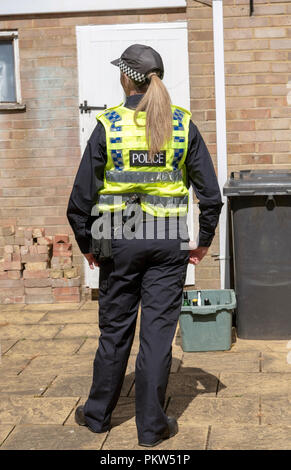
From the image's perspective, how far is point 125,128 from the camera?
3625 millimetres

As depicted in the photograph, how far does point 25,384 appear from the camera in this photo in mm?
4789

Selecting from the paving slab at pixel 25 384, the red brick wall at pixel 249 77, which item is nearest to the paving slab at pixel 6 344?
the paving slab at pixel 25 384

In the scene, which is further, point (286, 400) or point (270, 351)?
point (270, 351)

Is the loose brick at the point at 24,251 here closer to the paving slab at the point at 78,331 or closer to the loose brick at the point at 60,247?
the loose brick at the point at 60,247

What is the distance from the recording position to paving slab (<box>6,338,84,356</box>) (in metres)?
5.48

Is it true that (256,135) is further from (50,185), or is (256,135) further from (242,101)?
(50,185)

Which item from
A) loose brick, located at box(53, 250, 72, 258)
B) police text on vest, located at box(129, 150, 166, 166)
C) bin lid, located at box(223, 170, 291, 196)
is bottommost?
loose brick, located at box(53, 250, 72, 258)

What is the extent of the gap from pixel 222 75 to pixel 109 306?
324cm

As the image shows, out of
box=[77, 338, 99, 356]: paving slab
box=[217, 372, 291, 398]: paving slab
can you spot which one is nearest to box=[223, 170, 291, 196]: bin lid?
box=[217, 372, 291, 398]: paving slab

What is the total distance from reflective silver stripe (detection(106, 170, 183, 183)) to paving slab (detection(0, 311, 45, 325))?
9.55 feet

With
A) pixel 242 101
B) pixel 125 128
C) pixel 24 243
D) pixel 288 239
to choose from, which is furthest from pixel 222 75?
pixel 125 128

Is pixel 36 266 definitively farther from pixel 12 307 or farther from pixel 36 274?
pixel 12 307

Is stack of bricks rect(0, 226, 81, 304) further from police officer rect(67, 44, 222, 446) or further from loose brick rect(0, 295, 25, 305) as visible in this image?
police officer rect(67, 44, 222, 446)

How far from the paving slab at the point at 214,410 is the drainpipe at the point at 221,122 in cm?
230
